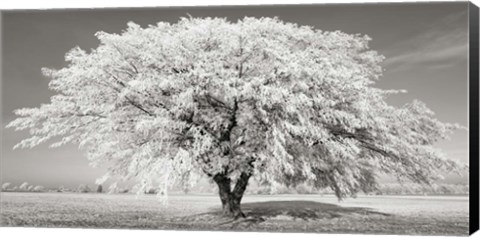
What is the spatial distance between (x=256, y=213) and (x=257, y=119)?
1.72 m

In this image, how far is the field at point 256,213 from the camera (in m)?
15.4

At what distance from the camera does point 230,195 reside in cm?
1627

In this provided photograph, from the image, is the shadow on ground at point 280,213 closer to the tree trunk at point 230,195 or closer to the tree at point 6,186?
the tree trunk at point 230,195

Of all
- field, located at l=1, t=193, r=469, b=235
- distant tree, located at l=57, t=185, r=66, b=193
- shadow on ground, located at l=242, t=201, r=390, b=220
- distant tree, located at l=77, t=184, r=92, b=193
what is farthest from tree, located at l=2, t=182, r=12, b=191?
shadow on ground, located at l=242, t=201, r=390, b=220

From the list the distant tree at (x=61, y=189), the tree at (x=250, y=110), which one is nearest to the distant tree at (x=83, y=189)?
the distant tree at (x=61, y=189)

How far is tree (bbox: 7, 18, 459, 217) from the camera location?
15539 millimetres

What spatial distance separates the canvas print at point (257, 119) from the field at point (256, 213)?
0.03m

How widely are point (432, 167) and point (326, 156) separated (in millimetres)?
1797

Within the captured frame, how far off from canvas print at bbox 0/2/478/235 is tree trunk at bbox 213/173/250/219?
2 cm

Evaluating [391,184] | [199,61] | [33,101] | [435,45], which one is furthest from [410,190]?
[33,101]

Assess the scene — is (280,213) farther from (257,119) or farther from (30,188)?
(30,188)

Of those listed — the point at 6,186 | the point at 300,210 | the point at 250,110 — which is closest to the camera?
the point at 250,110

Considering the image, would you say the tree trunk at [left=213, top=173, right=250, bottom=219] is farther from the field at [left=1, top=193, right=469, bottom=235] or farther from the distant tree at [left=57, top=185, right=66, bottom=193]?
the distant tree at [left=57, top=185, right=66, bottom=193]

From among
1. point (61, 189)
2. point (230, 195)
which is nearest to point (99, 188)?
point (61, 189)
